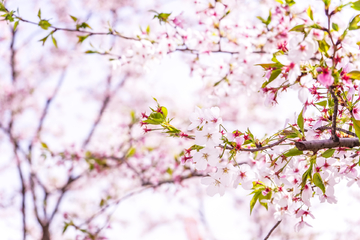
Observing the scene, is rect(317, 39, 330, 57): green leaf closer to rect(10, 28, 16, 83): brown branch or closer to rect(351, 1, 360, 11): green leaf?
rect(351, 1, 360, 11): green leaf

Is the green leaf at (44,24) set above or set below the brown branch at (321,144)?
above

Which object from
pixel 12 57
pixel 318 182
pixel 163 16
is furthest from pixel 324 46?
pixel 12 57

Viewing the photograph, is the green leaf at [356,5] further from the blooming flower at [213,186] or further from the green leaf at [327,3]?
the blooming flower at [213,186]

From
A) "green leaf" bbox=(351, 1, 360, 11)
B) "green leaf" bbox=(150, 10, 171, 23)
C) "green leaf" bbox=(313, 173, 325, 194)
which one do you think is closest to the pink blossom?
"green leaf" bbox=(351, 1, 360, 11)

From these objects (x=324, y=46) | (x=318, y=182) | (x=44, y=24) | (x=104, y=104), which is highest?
(x=104, y=104)

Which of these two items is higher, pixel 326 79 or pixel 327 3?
pixel 327 3

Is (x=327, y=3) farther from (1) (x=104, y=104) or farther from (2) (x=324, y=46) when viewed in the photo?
(1) (x=104, y=104)

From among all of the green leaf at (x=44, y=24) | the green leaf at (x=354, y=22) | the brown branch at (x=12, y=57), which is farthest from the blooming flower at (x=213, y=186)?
the brown branch at (x=12, y=57)

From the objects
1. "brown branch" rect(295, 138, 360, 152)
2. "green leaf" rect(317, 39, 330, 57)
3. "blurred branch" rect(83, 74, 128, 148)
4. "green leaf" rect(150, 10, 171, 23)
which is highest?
"blurred branch" rect(83, 74, 128, 148)

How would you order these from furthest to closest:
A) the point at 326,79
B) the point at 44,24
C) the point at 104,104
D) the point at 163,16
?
the point at 104,104 < the point at 163,16 < the point at 44,24 < the point at 326,79

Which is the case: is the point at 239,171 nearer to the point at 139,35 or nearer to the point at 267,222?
the point at 139,35

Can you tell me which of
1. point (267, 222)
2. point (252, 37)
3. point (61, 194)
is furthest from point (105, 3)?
point (267, 222)

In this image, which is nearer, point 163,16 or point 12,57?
point 163,16

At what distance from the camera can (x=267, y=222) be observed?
300 inches
